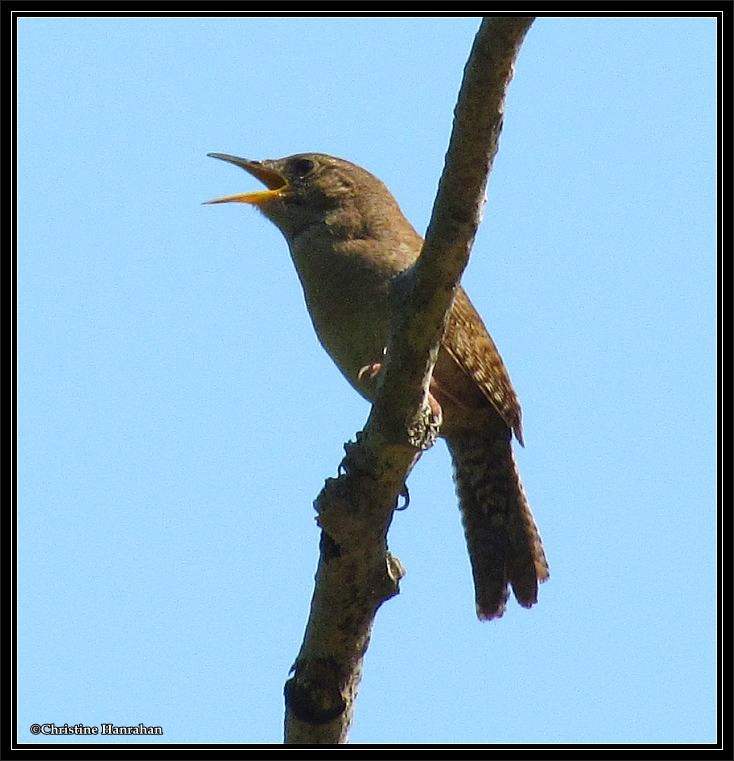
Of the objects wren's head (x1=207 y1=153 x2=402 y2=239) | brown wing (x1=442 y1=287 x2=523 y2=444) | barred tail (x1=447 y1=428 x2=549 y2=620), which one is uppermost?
wren's head (x1=207 y1=153 x2=402 y2=239)

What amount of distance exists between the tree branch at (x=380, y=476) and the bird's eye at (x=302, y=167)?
105 inches

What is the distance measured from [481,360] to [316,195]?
1.32 metres

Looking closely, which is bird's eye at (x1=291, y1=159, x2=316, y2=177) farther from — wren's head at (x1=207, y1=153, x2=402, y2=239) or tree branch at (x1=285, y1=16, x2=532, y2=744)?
tree branch at (x1=285, y1=16, x2=532, y2=744)

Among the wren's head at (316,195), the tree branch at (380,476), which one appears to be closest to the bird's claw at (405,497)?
the tree branch at (380,476)

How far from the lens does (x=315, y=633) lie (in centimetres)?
439

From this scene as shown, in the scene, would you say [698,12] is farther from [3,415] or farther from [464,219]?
[3,415]

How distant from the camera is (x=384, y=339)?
18.1ft

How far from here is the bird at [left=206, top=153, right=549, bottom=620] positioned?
573 cm

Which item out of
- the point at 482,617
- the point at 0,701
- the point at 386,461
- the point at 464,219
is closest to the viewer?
the point at 464,219

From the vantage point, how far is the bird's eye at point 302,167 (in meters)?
6.65

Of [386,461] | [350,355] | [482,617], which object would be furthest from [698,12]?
[482,617]

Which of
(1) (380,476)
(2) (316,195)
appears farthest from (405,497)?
(2) (316,195)

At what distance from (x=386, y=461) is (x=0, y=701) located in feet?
7.47

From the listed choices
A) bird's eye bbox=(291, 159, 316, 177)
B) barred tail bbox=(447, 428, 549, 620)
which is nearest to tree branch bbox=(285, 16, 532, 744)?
barred tail bbox=(447, 428, 549, 620)
